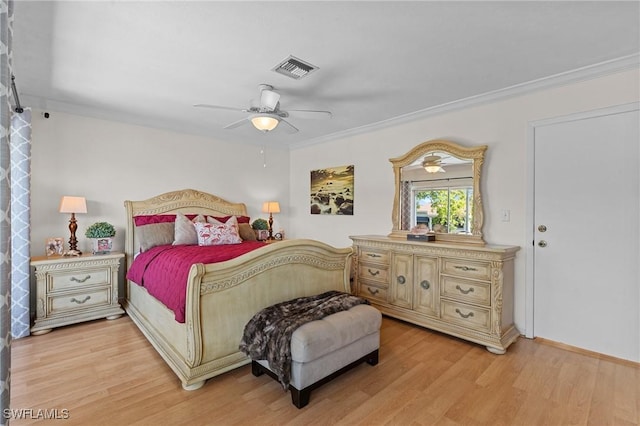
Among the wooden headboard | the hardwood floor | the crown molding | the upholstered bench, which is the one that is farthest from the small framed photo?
the crown molding

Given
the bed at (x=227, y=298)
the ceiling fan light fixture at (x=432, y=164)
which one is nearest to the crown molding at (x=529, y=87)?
the ceiling fan light fixture at (x=432, y=164)

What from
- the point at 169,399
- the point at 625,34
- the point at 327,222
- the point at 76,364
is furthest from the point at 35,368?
the point at 625,34

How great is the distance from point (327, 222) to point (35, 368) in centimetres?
374

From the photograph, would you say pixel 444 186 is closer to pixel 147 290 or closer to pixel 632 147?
pixel 632 147

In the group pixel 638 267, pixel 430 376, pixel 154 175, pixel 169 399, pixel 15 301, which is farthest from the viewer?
pixel 154 175

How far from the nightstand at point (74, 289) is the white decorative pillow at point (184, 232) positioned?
640 millimetres

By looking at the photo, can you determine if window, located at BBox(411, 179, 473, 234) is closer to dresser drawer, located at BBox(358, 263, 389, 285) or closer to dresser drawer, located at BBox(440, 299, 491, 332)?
dresser drawer, located at BBox(358, 263, 389, 285)

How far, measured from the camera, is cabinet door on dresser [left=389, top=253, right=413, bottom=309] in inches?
130

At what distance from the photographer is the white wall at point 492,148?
2682 millimetres

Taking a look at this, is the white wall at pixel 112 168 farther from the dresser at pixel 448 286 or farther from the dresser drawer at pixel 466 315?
the dresser drawer at pixel 466 315

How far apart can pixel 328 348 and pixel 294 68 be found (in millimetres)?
2204

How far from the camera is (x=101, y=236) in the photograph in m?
3.47

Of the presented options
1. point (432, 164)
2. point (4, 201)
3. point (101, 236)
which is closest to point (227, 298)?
point (4, 201)

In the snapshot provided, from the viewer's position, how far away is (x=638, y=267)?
2424mm
